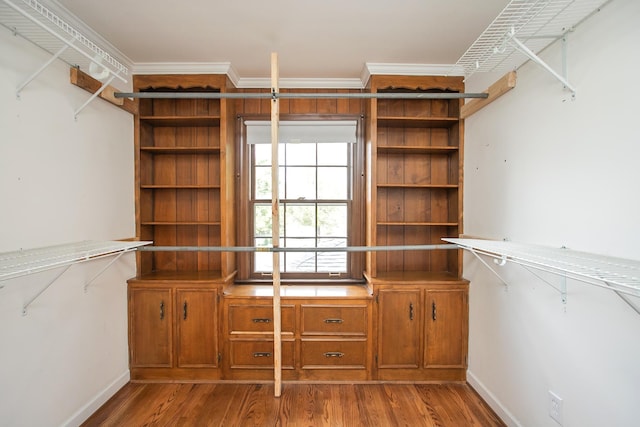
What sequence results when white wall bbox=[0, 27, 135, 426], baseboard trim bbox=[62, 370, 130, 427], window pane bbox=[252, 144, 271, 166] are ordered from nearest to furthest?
white wall bbox=[0, 27, 135, 426] → baseboard trim bbox=[62, 370, 130, 427] → window pane bbox=[252, 144, 271, 166]

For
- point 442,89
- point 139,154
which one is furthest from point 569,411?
point 139,154

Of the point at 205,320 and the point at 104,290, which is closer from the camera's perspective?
the point at 104,290

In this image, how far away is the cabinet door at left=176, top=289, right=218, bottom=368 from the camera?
8.29ft

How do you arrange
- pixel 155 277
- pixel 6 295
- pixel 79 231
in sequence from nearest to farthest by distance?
pixel 6 295, pixel 79 231, pixel 155 277

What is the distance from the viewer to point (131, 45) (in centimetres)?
229

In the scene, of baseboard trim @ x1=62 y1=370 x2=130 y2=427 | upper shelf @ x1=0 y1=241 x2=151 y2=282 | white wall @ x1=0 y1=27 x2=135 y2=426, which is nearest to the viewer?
upper shelf @ x1=0 y1=241 x2=151 y2=282

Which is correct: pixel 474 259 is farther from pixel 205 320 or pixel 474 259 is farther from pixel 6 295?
pixel 6 295

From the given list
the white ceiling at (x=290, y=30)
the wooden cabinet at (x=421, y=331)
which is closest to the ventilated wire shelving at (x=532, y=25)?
the white ceiling at (x=290, y=30)

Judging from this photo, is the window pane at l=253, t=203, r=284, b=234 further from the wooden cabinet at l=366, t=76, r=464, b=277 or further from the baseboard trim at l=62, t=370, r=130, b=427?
the baseboard trim at l=62, t=370, r=130, b=427

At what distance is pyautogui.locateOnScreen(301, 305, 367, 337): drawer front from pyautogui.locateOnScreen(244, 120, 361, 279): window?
1.63 feet

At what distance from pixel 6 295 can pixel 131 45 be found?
182 cm

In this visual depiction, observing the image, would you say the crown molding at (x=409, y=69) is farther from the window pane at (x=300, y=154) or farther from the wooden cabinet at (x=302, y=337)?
the wooden cabinet at (x=302, y=337)

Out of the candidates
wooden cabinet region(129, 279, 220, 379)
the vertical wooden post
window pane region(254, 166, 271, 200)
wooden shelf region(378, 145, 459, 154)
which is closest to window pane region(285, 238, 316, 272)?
window pane region(254, 166, 271, 200)

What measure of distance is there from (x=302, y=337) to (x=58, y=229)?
1822 mm
